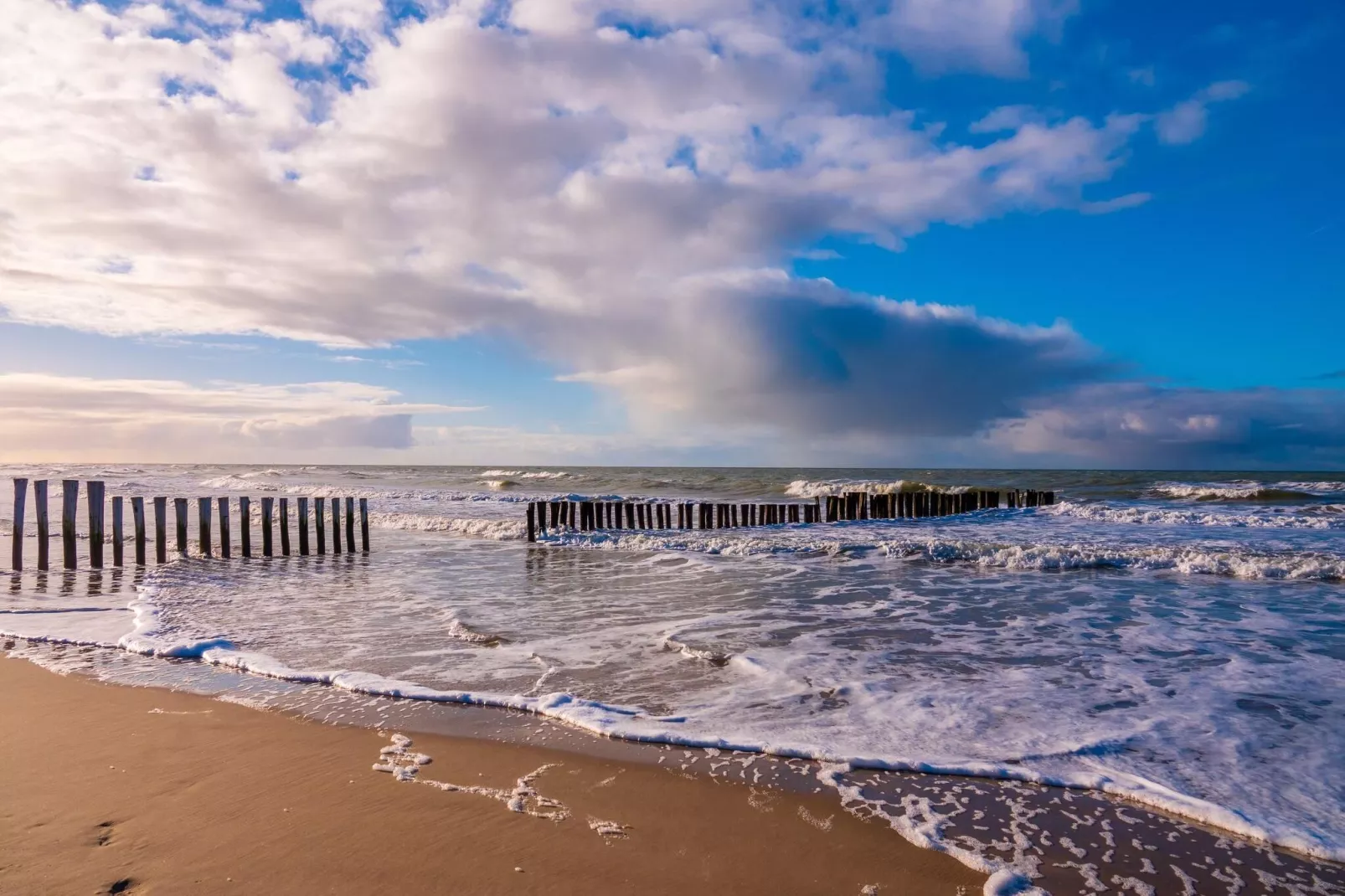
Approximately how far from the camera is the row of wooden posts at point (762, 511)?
21297 mm

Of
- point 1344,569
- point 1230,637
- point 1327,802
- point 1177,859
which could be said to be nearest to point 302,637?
point 1177,859

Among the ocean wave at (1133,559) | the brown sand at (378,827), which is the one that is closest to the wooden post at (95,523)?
the brown sand at (378,827)

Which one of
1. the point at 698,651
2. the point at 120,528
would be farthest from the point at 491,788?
the point at 120,528

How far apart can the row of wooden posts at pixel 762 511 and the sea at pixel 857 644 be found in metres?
3.79

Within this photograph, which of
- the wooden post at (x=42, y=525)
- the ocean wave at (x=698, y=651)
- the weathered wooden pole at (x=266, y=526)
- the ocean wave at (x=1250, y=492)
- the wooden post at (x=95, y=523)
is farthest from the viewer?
the ocean wave at (x=1250, y=492)

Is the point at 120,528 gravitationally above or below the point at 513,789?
above

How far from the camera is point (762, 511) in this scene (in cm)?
2450

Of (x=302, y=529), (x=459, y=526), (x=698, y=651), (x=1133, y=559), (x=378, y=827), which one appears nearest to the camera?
(x=378, y=827)

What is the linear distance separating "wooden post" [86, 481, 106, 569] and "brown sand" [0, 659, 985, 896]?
10.8 metres

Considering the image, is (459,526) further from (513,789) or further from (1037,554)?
(513,789)

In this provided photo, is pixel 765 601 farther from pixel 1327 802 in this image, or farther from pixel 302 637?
pixel 1327 802

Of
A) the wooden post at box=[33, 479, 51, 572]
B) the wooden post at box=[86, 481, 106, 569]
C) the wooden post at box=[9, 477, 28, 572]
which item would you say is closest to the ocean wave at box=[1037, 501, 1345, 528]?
the wooden post at box=[86, 481, 106, 569]

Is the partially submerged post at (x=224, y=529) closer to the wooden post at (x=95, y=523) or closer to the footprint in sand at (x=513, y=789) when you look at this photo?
the wooden post at (x=95, y=523)

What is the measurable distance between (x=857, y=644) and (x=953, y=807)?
4001 mm
